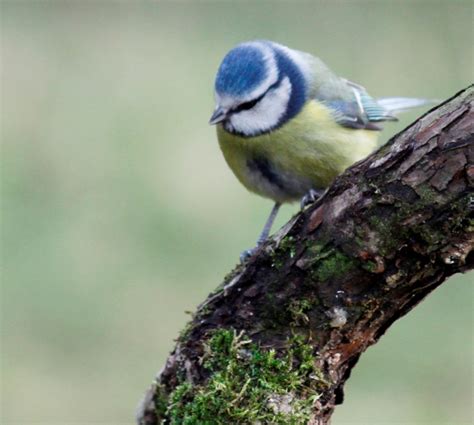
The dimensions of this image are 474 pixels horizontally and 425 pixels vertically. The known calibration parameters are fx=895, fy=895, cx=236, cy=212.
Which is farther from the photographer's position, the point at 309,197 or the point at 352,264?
the point at 309,197

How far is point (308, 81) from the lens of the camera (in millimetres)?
3227

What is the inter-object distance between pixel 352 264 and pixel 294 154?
1.04 m

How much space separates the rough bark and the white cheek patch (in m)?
0.81

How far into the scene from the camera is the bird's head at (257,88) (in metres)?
2.91

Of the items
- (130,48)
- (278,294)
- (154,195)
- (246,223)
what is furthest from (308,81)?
(130,48)

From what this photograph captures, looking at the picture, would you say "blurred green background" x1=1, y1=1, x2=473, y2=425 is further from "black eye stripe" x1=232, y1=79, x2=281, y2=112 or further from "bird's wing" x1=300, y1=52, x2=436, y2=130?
"black eye stripe" x1=232, y1=79, x2=281, y2=112

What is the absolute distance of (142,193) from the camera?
528 cm

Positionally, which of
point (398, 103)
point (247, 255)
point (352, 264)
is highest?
point (398, 103)

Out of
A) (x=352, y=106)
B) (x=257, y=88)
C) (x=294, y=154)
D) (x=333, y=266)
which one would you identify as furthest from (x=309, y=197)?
(x=333, y=266)

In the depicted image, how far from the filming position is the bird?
2941mm

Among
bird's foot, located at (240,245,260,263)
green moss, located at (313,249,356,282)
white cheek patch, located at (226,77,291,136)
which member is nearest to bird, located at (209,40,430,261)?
white cheek patch, located at (226,77,291,136)

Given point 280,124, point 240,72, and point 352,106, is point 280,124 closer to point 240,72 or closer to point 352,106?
point 240,72

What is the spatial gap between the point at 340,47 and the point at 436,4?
2.45ft

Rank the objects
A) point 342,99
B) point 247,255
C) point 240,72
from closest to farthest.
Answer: point 247,255, point 240,72, point 342,99
